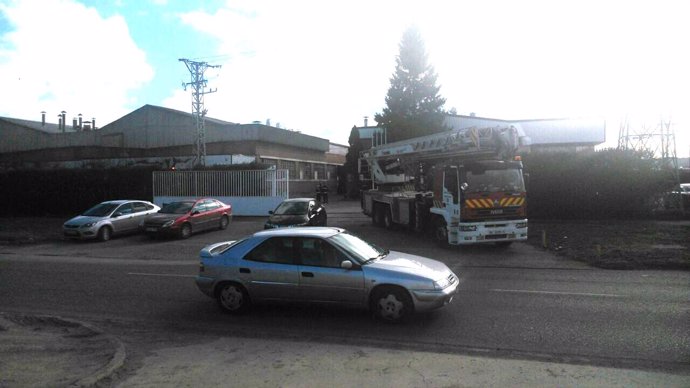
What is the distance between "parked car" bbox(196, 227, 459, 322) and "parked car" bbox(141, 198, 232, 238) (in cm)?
1130

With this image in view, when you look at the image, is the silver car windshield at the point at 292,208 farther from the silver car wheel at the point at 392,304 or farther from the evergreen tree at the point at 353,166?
the evergreen tree at the point at 353,166

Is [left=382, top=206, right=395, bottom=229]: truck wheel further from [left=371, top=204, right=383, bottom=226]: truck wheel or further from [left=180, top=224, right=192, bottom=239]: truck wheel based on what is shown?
[left=180, top=224, right=192, bottom=239]: truck wheel

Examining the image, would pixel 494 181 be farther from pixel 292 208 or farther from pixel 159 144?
pixel 159 144

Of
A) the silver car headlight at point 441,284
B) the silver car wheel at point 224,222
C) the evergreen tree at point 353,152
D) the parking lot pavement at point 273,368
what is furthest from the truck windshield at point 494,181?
the evergreen tree at point 353,152

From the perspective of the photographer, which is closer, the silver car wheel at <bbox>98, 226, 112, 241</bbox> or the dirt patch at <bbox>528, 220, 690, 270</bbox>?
the dirt patch at <bbox>528, 220, 690, 270</bbox>

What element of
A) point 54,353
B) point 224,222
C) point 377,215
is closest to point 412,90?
point 377,215

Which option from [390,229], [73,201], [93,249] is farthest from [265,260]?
[73,201]

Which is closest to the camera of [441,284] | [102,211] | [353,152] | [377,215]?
[441,284]

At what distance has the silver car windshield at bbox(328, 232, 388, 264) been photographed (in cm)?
780

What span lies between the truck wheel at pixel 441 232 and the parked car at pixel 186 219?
9.46 meters

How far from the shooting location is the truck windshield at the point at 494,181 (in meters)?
14.6

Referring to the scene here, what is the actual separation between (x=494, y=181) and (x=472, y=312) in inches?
289

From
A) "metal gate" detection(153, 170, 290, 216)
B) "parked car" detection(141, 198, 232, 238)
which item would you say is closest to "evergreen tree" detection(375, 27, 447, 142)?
"metal gate" detection(153, 170, 290, 216)

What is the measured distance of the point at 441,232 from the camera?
15.9 m
